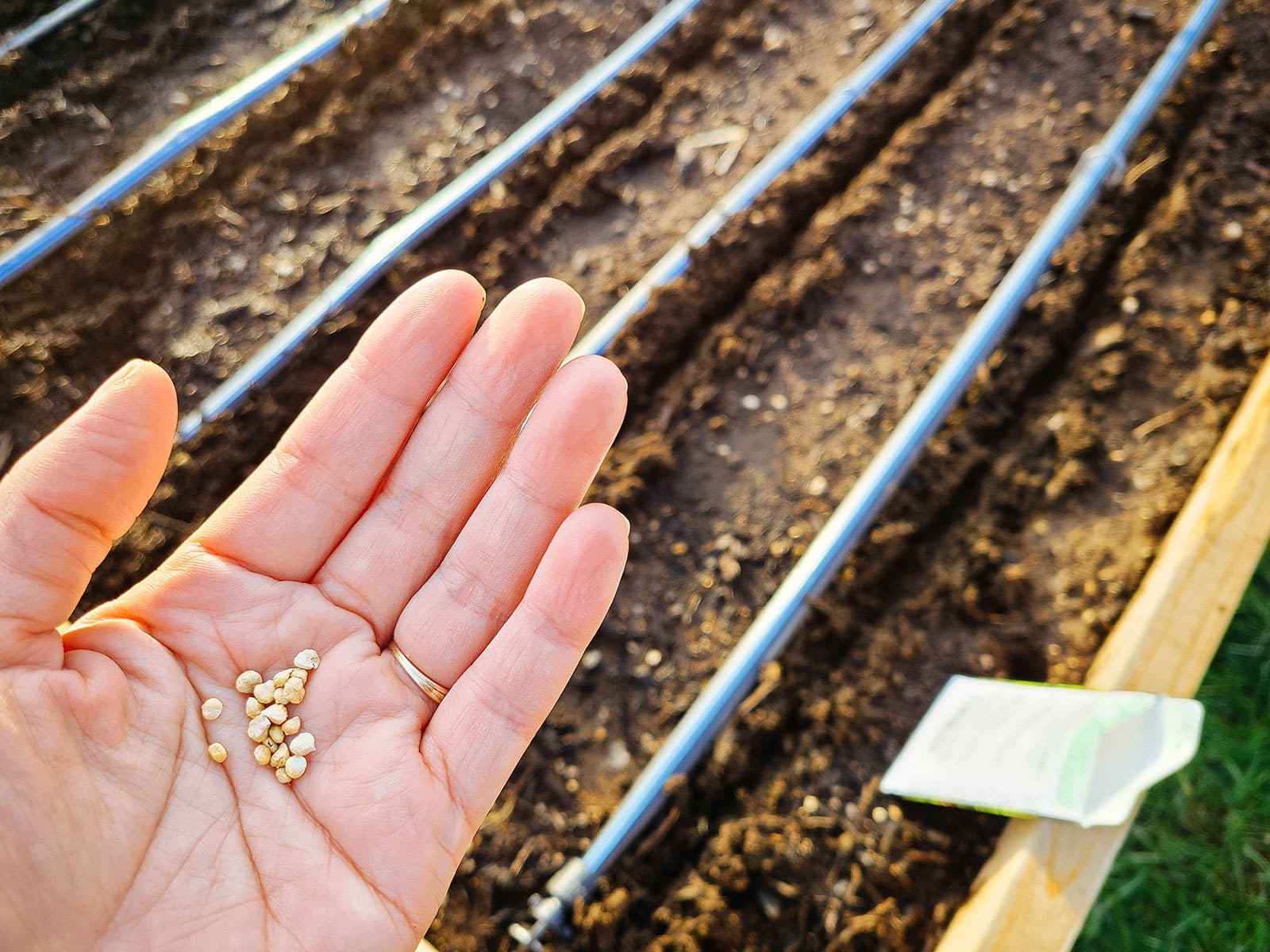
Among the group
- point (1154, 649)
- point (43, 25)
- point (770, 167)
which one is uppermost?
point (43, 25)

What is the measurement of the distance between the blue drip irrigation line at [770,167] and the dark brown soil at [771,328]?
0.21 feet

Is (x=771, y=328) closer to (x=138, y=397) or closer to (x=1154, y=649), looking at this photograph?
(x=1154, y=649)

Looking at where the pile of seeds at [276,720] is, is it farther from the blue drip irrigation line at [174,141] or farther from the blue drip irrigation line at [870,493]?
the blue drip irrigation line at [174,141]

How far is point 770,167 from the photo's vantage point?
10.1ft

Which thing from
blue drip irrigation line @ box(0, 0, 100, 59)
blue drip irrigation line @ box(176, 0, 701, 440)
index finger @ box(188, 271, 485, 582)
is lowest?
blue drip irrigation line @ box(176, 0, 701, 440)

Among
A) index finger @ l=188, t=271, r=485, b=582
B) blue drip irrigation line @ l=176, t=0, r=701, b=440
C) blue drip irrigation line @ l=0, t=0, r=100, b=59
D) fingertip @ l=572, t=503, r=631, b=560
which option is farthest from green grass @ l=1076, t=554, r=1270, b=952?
blue drip irrigation line @ l=0, t=0, r=100, b=59

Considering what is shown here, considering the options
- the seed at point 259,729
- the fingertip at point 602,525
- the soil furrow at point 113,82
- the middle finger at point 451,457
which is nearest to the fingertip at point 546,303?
the middle finger at point 451,457

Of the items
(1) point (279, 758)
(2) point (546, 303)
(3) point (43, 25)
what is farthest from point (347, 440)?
(3) point (43, 25)

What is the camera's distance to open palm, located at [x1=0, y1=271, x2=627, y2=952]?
1.33m

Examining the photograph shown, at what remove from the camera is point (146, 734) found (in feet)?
4.65

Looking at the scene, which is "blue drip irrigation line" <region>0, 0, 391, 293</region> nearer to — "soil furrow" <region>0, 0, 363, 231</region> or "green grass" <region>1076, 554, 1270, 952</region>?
"soil furrow" <region>0, 0, 363, 231</region>

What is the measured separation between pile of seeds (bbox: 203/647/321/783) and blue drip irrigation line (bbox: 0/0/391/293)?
89.5 inches

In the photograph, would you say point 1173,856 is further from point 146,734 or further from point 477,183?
point 477,183

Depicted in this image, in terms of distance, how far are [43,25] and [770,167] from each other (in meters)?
3.03
